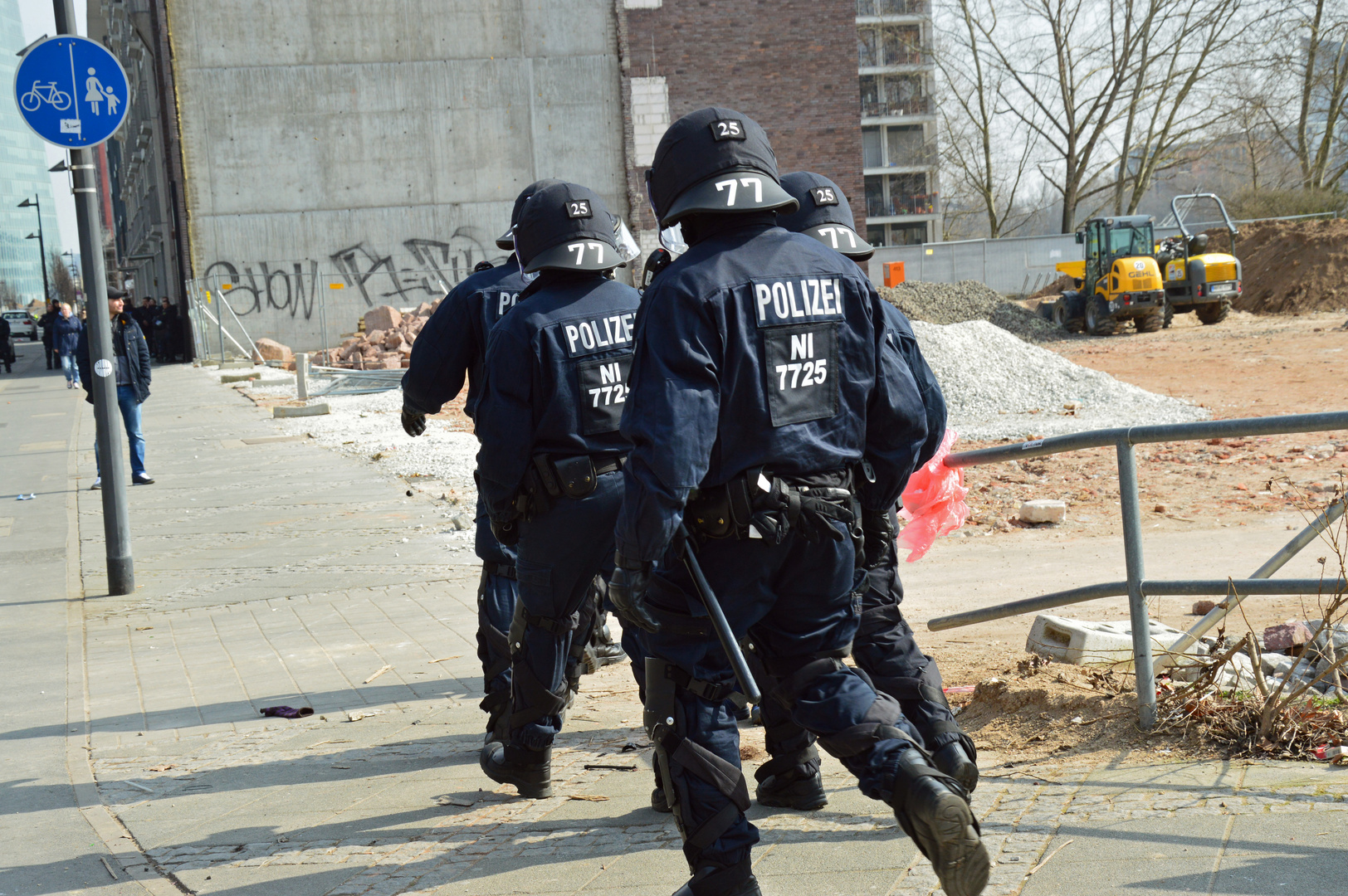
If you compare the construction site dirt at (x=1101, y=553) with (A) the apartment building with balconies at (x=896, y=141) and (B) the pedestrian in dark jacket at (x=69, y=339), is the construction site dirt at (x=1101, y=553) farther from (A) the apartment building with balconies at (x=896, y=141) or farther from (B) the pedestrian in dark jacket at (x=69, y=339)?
(A) the apartment building with balconies at (x=896, y=141)

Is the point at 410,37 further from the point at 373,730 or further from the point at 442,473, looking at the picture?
the point at 373,730

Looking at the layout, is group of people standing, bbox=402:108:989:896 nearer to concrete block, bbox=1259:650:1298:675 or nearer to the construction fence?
concrete block, bbox=1259:650:1298:675

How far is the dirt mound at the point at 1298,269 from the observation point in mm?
32781

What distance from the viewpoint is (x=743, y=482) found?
2.90 metres

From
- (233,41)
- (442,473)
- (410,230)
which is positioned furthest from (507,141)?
(442,473)

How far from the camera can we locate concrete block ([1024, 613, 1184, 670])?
16.2 ft

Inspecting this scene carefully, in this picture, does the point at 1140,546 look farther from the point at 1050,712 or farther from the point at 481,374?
the point at 481,374

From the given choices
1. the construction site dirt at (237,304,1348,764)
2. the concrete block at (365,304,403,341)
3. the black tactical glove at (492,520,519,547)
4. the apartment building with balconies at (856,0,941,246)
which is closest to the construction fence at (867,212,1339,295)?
the concrete block at (365,304,403,341)

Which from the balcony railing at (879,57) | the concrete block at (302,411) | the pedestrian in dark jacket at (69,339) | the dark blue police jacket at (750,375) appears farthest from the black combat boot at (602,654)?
the balcony railing at (879,57)

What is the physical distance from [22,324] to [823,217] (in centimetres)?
7508

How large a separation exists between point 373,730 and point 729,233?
9.93ft

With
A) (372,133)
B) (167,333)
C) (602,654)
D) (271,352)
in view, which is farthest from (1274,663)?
(167,333)

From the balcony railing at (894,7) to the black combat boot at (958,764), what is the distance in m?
72.2

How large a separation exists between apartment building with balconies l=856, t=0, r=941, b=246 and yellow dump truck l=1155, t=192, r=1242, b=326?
44057 millimetres
